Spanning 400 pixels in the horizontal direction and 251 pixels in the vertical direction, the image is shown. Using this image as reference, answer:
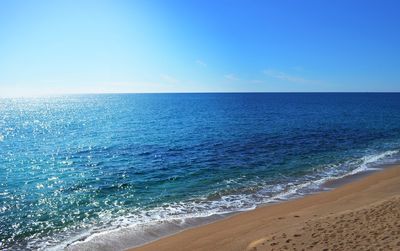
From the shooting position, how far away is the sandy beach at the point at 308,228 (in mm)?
11117

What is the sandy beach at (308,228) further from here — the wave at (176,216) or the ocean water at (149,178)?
the ocean water at (149,178)

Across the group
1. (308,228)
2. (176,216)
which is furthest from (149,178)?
(308,228)

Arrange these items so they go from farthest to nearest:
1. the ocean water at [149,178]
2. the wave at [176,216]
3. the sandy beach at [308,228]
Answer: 1. the ocean water at [149,178]
2. the wave at [176,216]
3. the sandy beach at [308,228]

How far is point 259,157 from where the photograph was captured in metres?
31.6

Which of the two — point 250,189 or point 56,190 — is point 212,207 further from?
point 56,190

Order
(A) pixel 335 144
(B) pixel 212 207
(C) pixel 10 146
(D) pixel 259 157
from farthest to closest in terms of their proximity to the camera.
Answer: (C) pixel 10 146 → (A) pixel 335 144 → (D) pixel 259 157 → (B) pixel 212 207

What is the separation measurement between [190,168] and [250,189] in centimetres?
718

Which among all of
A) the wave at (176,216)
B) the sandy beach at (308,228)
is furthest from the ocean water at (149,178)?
the sandy beach at (308,228)

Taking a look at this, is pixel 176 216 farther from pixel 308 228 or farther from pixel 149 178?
pixel 149 178

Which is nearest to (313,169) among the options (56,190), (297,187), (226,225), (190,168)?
(297,187)

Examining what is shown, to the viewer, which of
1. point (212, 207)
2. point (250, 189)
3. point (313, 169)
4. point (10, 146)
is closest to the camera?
point (212, 207)

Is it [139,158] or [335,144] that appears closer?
[139,158]

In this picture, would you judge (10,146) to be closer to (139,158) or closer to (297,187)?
(139,158)

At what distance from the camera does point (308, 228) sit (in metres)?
12.8
